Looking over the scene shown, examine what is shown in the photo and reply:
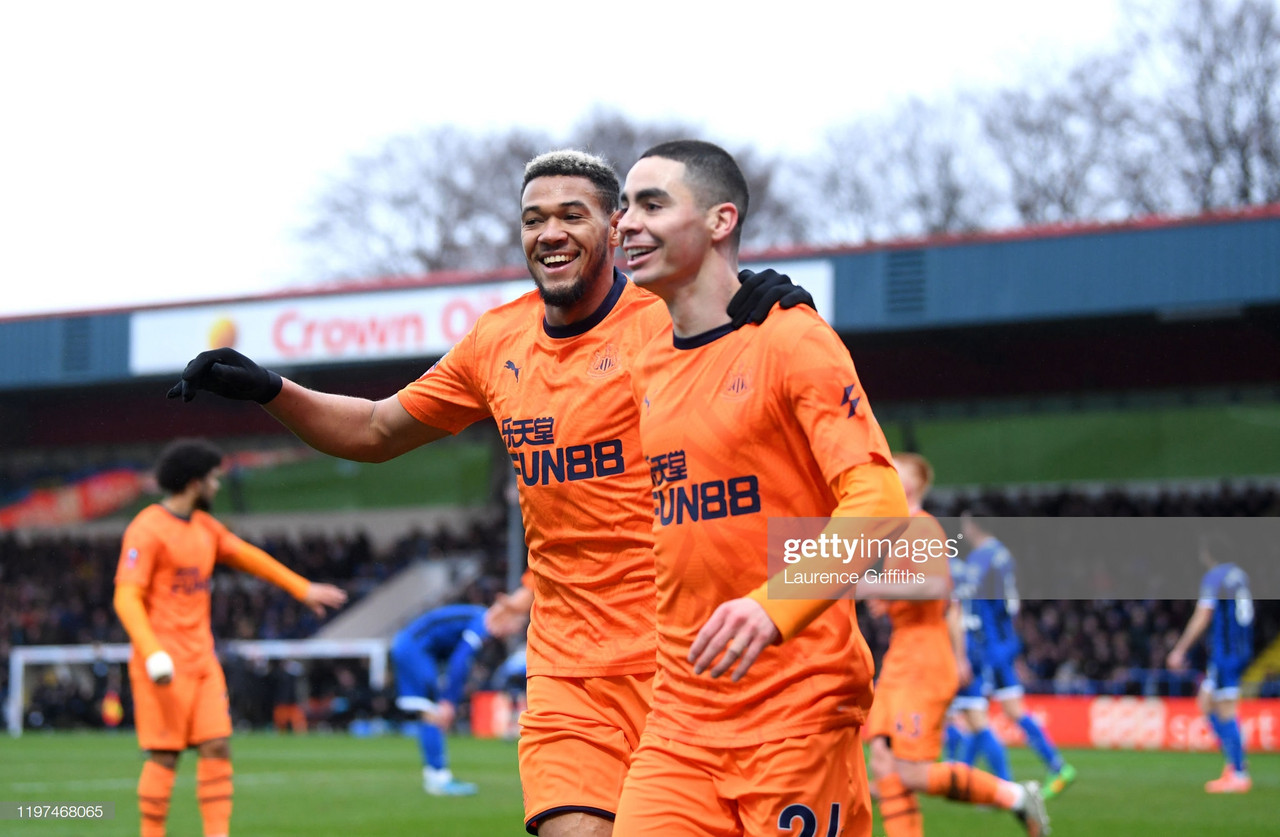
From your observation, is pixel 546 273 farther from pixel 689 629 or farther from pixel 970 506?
pixel 970 506

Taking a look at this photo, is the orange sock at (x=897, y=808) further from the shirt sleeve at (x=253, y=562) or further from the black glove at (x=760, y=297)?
the black glove at (x=760, y=297)

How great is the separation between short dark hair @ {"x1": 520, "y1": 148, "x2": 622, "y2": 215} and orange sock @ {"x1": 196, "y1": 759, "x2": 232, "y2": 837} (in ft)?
15.5

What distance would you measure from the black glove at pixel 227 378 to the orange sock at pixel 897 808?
4.30m

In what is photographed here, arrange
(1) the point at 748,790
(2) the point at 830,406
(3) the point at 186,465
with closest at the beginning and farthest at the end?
(2) the point at 830,406
(1) the point at 748,790
(3) the point at 186,465

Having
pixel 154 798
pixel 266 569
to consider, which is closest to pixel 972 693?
pixel 266 569

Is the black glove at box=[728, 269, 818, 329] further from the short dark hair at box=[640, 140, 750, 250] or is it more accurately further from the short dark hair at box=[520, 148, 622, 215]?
the short dark hair at box=[520, 148, 622, 215]

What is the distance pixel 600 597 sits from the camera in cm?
473

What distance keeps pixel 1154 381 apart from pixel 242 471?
20.1m

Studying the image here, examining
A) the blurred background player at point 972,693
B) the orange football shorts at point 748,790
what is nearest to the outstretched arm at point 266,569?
the blurred background player at point 972,693

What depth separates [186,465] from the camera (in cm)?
902

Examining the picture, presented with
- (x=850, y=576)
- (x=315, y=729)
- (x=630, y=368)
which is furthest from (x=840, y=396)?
(x=315, y=729)

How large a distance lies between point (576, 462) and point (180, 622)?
191 inches

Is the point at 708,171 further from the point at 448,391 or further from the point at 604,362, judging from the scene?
A: the point at 448,391

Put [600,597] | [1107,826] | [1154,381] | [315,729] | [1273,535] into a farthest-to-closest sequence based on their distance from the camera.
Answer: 1. [315,729]
2. [1154,381]
3. [1273,535]
4. [1107,826]
5. [600,597]
